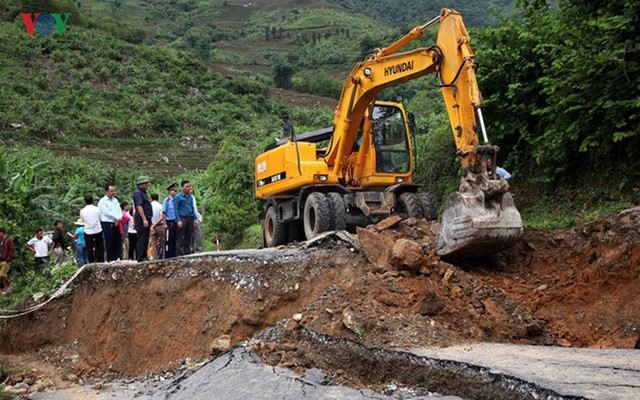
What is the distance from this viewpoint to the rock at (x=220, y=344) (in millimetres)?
7489

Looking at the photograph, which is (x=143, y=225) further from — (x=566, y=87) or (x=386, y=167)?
(x=566, y=87)

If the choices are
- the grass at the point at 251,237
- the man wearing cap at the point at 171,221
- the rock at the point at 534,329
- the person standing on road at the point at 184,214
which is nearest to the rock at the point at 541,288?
the rock at the point at 534,329

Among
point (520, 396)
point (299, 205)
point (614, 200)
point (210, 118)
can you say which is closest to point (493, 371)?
point (520, 396)

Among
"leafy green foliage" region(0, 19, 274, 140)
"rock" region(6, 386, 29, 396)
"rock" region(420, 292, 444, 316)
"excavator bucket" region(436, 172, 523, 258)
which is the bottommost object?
"rock" region(6, 386, 29, 396)

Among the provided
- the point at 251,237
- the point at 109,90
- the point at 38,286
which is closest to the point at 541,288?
the point at 38,286

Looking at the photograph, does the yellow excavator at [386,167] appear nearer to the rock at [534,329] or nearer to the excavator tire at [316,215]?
the excavator tire at [316,215]

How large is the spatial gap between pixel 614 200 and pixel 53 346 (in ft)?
29.2

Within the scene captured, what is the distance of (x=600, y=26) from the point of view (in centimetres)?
913

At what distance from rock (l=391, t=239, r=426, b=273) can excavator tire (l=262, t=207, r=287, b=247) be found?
575 centimetres

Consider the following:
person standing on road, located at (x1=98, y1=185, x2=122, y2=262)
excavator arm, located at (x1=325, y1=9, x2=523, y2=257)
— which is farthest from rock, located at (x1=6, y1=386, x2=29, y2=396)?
excavator arm, located at (x1=325, y1=9, x2=523, y2=257)

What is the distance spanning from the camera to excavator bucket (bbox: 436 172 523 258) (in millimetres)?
7137

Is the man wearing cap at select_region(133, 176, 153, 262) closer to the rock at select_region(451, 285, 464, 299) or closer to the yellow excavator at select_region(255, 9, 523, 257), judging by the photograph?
the yellow excavator at select_region(255, 9, 523, 257)

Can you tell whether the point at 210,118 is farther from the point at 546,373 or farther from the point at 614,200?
the point at 546,373

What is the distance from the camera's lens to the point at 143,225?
1084 centimetres
